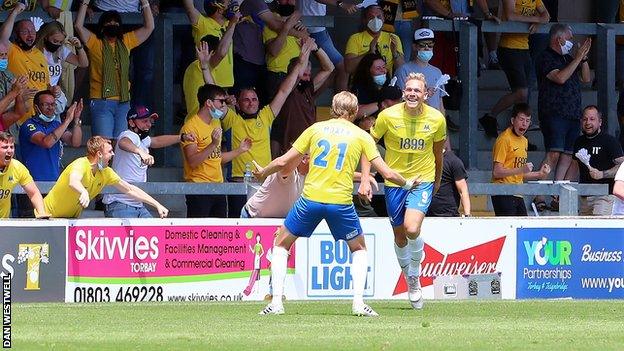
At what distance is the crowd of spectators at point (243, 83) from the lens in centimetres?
1714

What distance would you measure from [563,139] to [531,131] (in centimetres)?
155

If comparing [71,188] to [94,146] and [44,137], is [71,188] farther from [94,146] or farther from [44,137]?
[44,137]

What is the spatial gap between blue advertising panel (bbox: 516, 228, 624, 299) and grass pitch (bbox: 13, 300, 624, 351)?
5.31 ft

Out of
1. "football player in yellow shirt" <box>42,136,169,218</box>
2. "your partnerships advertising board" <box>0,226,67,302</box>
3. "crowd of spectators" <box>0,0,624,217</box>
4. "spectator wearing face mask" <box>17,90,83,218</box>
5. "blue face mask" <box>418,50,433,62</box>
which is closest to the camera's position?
"your partnerships advertising board" <box>0,226,67,302</box>

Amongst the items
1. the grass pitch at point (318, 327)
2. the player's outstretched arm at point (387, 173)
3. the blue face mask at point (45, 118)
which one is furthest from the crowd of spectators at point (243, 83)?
the player's outstretched arm at point (387, 173)

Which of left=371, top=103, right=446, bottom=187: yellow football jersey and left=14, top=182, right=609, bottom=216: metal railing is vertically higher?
left=371, top=103, right=446, bottom=187: yellow football jersey

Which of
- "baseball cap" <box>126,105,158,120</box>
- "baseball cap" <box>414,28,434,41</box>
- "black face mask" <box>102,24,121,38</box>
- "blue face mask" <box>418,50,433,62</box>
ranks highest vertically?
"baseball cap" <box>414,28,434,41</box>

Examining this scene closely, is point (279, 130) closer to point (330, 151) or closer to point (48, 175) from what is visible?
point (48, 175)

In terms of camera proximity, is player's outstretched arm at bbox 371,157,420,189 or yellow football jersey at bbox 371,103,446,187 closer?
player's outstretched arm at bbox 371,157,420,189

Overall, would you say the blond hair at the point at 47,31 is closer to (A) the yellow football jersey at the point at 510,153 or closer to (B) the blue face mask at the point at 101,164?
(B) the blue face mask at the point at 101,164

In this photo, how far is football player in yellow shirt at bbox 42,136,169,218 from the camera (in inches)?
607

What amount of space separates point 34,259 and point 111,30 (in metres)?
3.81

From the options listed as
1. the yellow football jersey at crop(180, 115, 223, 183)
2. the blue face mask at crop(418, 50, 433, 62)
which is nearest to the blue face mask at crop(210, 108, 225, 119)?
the yellow football jersey at crop(180, 115, 223, 183)

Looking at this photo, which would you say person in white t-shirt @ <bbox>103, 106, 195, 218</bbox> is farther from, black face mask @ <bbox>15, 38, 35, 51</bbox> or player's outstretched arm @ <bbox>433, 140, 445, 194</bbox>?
player's outstretched arm @ <bbox>433, 140, 445, 194</bbox>
